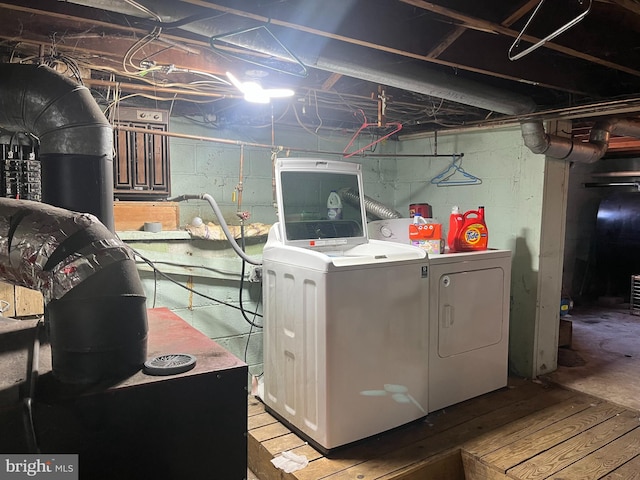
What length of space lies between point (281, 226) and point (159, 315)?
104 cm

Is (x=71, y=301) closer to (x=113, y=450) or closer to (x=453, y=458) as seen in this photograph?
(x=113, y=450)

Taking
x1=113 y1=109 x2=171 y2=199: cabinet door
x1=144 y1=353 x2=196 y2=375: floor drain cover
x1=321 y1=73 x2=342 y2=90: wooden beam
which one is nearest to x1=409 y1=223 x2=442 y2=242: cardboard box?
x1=321 y1=73 x2=342 y2=90: wooden beam

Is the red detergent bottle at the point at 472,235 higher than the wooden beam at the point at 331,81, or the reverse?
the wooden beam at the point at 331,81

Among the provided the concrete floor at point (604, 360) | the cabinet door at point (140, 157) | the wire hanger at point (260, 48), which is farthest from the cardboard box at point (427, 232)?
the cabinet door at point (140, 157)

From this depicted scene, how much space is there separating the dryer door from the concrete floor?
83 centimetres

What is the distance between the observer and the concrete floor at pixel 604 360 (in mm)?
3281

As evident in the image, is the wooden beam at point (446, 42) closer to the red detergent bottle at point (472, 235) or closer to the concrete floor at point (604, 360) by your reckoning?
the red detergent bottle at point (472, 235)

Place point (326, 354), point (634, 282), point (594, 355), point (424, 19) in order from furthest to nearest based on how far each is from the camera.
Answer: point (634, 282), point (594, 355), point (326, 354), point (424, 19)

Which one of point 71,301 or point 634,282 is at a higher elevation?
point 71,301

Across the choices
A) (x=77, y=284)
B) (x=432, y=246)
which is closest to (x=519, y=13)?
(x=432, y=246)

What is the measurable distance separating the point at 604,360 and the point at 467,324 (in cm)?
176

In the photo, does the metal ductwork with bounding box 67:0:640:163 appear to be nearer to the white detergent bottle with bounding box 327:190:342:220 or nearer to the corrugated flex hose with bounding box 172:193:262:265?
the white detergent bottle with bounding box 327:190:342:220

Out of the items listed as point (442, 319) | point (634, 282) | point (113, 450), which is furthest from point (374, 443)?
point (634, 282)

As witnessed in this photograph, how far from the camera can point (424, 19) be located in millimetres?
2221
